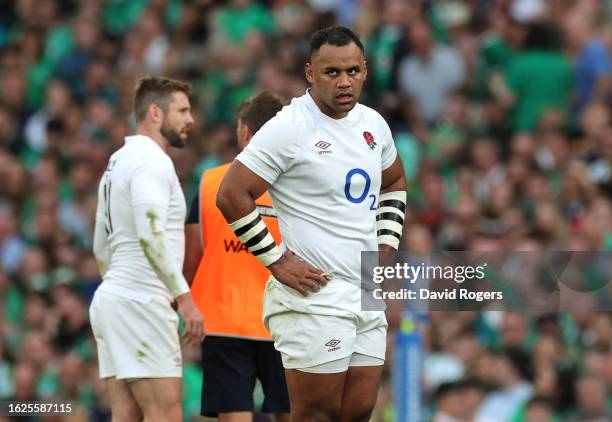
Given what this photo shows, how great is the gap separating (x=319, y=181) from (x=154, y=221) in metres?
1.40

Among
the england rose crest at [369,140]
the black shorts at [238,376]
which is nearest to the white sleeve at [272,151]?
the england rose crest at [369,140]

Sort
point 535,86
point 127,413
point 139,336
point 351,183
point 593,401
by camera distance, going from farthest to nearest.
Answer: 1. point 535,86
2. point 593,401
3. point 127,413
4. point 139,336
5. point 351,183

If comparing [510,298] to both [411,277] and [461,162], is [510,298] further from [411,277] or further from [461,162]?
[461,162]

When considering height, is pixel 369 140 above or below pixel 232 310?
above

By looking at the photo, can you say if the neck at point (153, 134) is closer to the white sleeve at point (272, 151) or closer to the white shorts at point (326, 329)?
the white sleeve at point (272, 151)

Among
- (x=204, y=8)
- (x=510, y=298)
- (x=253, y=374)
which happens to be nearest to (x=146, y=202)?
(x=253, y=374)

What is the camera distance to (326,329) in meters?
7.76

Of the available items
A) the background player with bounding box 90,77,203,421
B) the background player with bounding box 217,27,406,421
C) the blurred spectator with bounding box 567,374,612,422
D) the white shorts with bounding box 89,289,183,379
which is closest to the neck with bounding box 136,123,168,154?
the background player with bounding box 90,77,203,421

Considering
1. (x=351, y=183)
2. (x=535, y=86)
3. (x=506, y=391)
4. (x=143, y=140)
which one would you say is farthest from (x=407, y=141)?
(x=351, y=183)

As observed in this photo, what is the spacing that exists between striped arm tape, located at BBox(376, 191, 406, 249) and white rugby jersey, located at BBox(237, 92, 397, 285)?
1.21 ft

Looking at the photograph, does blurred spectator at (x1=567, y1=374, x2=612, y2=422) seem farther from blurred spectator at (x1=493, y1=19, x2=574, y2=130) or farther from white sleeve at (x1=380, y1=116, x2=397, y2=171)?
white sleeve at (x1=380, y1=116, x2=397, y2=171)

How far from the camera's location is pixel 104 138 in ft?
56.2

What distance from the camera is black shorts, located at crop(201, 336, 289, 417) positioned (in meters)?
9.43

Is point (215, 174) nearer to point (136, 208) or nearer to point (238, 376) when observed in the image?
point (136, 208)
